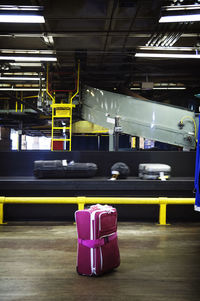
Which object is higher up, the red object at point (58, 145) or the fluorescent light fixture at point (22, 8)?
the fluorescent light fixture at point (22, 8)

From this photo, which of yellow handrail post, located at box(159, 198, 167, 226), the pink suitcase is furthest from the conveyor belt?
the pink suitcase

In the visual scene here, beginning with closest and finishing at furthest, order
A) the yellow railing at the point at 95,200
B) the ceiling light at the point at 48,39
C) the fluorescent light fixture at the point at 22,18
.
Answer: the yellow railing at the point at 95,200
the fluorescent light fixture at the point at 22,18
the ceiling light at the point at 48,39

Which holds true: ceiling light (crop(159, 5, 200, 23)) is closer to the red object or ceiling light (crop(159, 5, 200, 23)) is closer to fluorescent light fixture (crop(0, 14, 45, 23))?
fluorescent light fixture (crop(0, 14, 45, 23))

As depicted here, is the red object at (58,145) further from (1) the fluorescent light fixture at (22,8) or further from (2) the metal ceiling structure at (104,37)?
(1) the fluorescent light fixture at (22,8)

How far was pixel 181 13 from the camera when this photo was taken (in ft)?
16.9

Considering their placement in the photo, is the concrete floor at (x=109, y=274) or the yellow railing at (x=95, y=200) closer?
the concrete floor at (x=109, y=274)

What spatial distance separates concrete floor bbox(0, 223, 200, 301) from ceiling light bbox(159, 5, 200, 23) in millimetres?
4224

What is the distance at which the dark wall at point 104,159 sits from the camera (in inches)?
206

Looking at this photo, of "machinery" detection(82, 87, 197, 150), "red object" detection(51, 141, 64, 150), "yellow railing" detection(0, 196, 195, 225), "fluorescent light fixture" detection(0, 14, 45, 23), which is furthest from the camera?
"machinery" detection(82, 87, 197, 150)

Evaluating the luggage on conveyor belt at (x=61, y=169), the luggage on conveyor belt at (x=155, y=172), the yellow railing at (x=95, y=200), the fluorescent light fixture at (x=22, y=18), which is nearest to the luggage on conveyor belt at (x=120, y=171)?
the luggage on conveyor belt at (x=155, y=172)

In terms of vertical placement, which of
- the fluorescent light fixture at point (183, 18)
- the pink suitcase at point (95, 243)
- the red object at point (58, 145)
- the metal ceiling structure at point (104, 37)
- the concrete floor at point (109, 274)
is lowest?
the concrete floor at point (109, 274)

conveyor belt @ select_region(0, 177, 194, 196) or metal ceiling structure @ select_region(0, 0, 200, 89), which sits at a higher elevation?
metal ceiling structure @ select_region(0, 0, 200, 89)

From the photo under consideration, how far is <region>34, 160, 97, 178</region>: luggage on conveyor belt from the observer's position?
489 centimetres

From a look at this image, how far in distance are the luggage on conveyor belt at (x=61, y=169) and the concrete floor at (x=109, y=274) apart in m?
1.04
